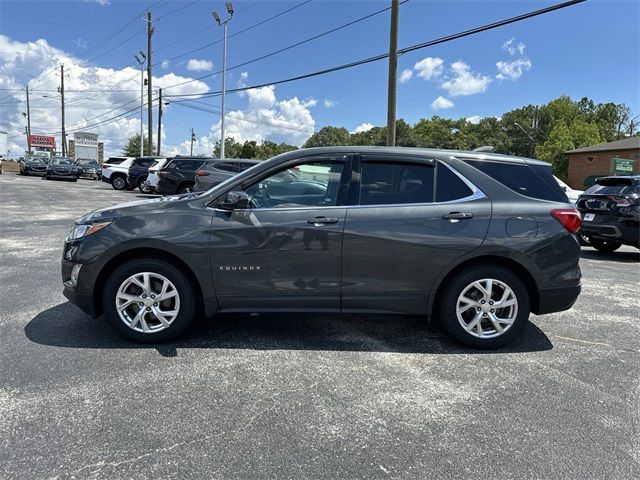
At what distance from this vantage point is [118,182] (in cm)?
2459

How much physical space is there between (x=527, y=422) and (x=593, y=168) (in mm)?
48767

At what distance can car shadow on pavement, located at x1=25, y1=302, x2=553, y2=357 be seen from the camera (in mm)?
4004

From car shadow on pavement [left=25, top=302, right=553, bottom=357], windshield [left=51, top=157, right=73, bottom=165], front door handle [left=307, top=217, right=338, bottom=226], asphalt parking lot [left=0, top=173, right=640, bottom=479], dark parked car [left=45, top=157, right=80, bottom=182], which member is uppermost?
windshield [left=51, top=157, right=73, bottom=165]

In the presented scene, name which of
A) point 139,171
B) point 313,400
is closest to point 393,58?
point 313,400

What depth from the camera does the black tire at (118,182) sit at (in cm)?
2453

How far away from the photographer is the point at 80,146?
53.1 meters

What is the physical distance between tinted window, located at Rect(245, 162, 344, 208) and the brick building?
3643cm

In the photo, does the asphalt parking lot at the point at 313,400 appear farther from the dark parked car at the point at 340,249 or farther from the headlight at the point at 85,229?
the headlight at the point at 85,229

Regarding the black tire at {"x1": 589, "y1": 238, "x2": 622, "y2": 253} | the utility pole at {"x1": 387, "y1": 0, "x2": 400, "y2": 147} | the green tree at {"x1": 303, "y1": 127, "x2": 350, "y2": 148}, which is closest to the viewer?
the black tire at {"x1": 589, "y1": 238, "x2": 622, "y2": 253}

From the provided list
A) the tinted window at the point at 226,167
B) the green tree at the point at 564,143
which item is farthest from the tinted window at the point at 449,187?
the green tree at the point at 564,143

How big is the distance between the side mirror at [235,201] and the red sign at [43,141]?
9665 centimetres

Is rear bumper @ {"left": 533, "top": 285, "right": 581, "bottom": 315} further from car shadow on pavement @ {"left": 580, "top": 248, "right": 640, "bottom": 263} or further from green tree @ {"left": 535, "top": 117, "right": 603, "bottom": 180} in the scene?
green tree @ {"left": 535, "top": 117, "right": 603, "bottom": 180}

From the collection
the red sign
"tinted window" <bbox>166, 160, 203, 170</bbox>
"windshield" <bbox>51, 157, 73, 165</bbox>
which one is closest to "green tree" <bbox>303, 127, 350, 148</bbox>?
the red sign

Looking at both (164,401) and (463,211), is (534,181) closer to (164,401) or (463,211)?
(463,211)
